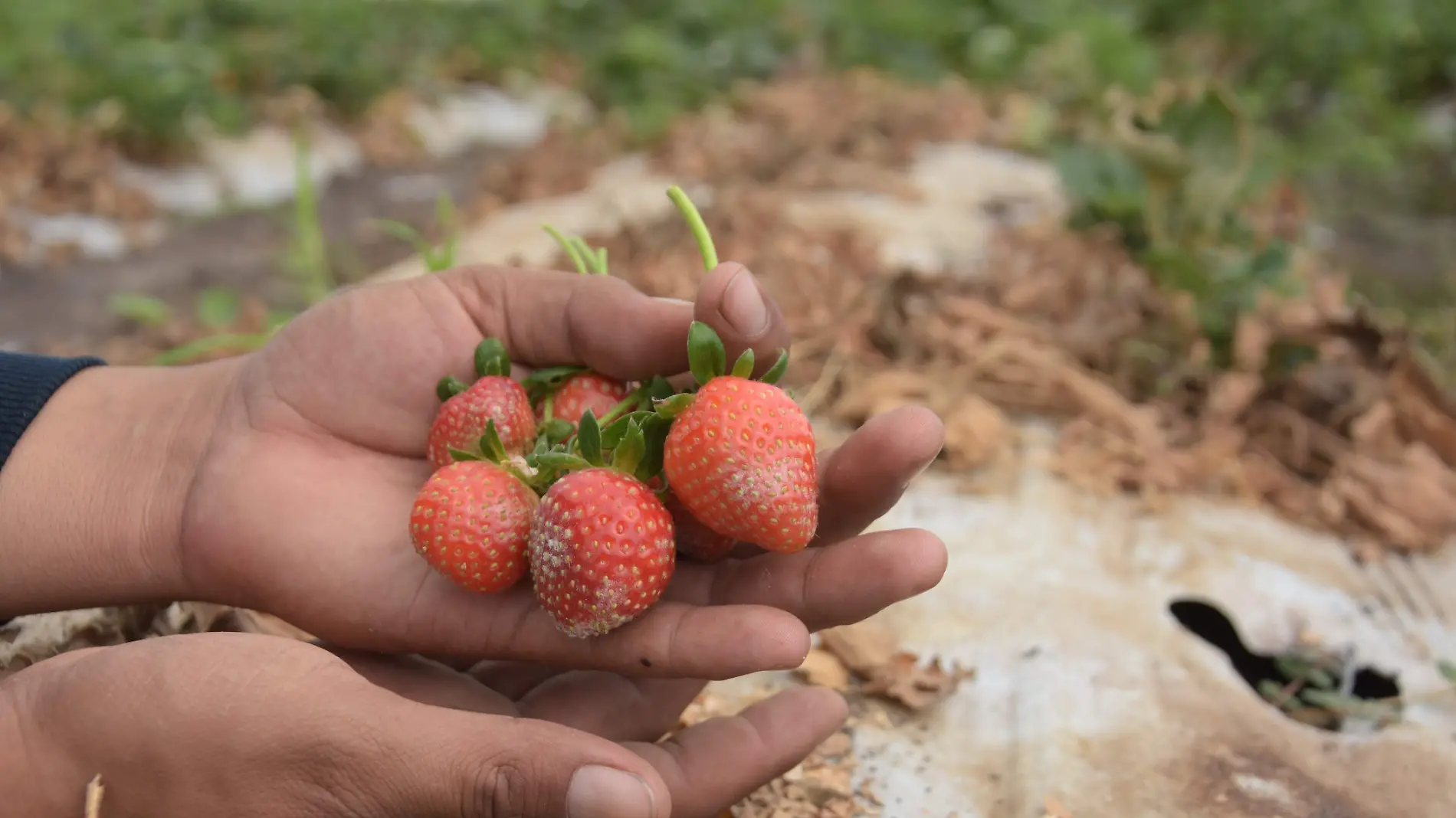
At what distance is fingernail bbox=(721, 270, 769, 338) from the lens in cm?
143

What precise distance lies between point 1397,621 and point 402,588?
182cm

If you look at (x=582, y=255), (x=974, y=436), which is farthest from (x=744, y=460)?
(x=974, y=436)

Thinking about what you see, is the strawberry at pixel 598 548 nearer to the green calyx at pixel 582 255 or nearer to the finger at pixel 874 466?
the finger at pixel 874 466

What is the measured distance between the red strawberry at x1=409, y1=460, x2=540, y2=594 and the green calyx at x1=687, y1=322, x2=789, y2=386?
270 mm

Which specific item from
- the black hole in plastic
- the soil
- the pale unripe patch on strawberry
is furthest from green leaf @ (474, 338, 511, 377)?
the soil

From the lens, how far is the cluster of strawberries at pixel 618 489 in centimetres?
132

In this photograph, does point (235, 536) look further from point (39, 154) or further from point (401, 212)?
point (39, 154)

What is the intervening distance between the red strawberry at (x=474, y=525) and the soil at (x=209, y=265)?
2.61m

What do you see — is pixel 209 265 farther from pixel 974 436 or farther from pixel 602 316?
pixel 602 316

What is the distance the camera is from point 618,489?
134cm

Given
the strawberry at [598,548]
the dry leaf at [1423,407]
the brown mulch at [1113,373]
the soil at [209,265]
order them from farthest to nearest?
the soil at [209,265] < the dry leaf at [1423,407] < the brown mulch at [1113,373] < the strawberry at [598,548]

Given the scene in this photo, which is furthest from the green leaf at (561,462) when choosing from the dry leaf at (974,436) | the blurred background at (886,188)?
the dry leaf at (974,436)

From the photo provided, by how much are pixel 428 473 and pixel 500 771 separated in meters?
0.63

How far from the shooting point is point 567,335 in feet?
5.57
